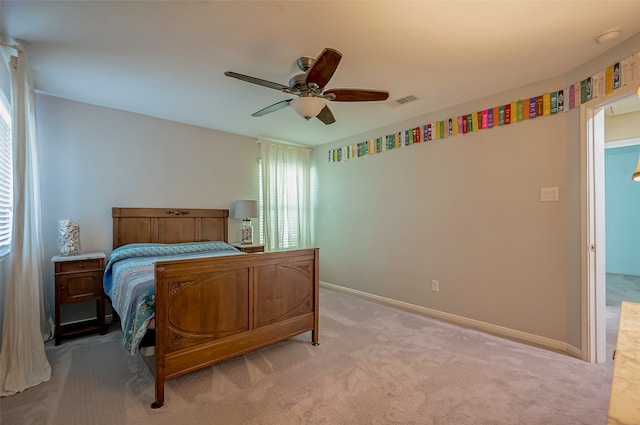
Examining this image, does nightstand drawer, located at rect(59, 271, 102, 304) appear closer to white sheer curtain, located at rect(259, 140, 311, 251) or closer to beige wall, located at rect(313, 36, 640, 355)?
white sheer curtain, located at rect(259, 140, 311, 251)

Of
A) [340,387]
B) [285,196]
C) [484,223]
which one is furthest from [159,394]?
[285,196]

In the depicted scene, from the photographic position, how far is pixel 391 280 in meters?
3.98

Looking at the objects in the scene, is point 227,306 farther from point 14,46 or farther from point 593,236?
point 593,236

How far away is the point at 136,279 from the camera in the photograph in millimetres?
2213

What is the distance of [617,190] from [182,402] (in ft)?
25.1

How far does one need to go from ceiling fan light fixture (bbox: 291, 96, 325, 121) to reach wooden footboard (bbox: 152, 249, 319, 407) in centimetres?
121

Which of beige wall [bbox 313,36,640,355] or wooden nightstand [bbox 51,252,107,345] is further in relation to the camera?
wooden nightstand [bbox 51,252,107,345]

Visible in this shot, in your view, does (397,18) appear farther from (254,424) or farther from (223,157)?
(223,157)

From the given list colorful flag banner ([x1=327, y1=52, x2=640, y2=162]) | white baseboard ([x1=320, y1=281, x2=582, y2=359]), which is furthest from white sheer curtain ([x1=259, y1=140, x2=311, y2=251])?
white baseboard ([x1=320, y1=281, x2=582, y2=359])

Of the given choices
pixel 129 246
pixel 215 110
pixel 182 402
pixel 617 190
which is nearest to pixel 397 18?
pixel 215 110

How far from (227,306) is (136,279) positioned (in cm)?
73

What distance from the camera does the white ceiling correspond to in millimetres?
1754

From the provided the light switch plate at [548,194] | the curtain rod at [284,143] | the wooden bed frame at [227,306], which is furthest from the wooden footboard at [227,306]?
the curtain rod at [284,143]

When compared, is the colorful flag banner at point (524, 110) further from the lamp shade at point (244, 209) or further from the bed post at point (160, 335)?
the bed post at point (160, 335)
